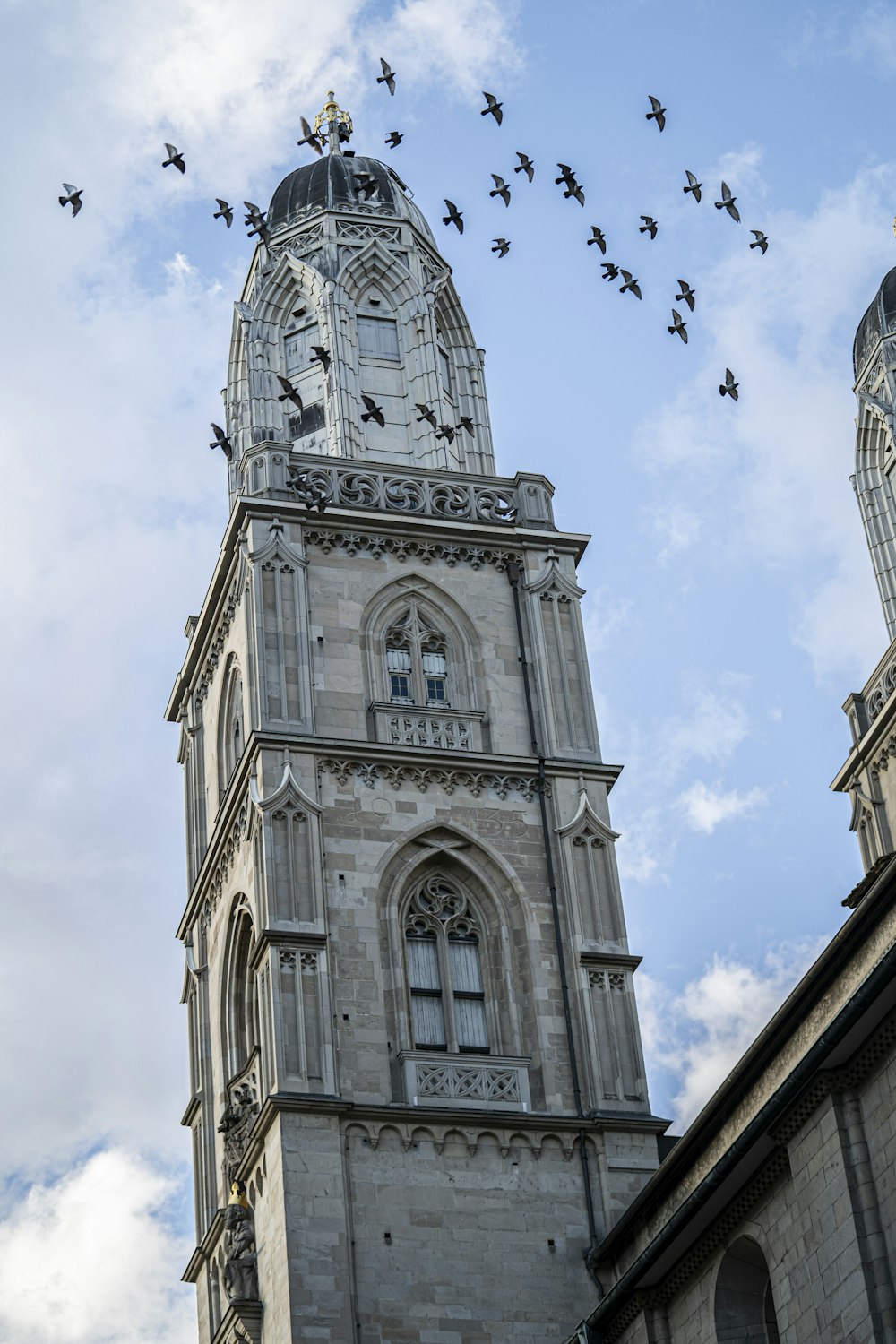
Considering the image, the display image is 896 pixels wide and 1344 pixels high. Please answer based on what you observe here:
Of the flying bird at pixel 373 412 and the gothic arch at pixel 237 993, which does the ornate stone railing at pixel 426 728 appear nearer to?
the gothic arch at pixel 237 993

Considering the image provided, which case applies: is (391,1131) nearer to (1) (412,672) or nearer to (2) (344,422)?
(1) (412,672)

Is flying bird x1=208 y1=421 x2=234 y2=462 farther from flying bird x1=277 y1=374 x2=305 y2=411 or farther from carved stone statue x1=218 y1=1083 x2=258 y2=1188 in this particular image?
carved stone statue x1=218 y1=1083 x2=258 y2=1188

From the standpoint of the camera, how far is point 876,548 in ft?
177

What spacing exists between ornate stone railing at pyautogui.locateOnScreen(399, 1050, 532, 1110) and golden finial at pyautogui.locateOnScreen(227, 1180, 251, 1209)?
3232 millimetres

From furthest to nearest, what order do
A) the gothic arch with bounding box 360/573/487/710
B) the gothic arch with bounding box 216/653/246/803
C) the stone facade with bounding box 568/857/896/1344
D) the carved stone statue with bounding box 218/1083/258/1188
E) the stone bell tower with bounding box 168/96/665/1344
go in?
the gothic arch with bounding box 216/653/246/803
the gothic arch with bounding box 360/573/487/710
the carved stone statue with bounding box 218/1083/258/1188
the stone bell tower with bounding box 168/96/665/1344
the stone facade with bounding box 568/857/896/1344

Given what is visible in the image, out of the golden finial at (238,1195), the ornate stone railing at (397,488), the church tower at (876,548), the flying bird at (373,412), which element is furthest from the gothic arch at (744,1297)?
the flying bird at (373,412)

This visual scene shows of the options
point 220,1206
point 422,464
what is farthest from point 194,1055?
point 422,464

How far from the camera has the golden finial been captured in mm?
41656

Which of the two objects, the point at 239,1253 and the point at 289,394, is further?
the point at 289,394

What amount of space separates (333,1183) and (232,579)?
1356 cm

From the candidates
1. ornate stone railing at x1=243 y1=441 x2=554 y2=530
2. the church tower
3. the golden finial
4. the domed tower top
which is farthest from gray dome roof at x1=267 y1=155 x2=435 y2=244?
the golden finial

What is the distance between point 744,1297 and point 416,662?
56.7 feet

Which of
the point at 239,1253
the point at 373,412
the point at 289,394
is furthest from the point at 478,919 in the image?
the point at 289,394

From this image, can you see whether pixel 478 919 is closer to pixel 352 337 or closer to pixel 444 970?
pixel 444 970
